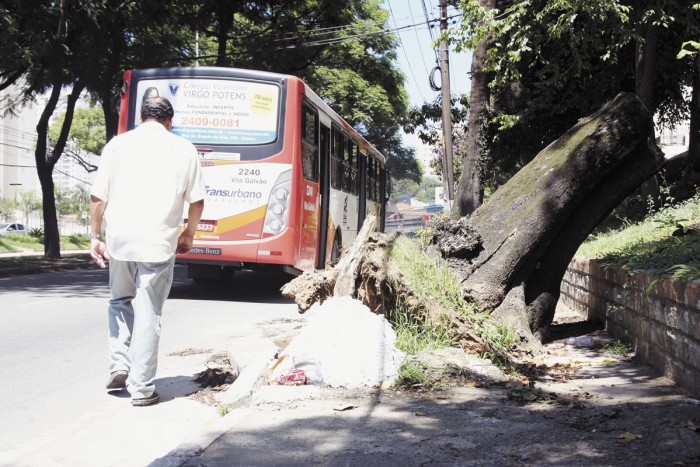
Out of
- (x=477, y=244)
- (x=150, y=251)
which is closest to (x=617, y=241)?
(x=477, y=244)

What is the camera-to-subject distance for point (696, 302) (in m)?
4.46

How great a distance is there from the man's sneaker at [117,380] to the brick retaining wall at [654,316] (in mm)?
3775

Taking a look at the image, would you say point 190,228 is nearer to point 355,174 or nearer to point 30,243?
point 355,174

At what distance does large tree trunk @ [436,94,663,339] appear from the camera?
6.72 meters

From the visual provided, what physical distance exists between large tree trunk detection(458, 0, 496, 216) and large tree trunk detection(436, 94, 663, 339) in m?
7.24

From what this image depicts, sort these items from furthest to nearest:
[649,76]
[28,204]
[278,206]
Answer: [28,204] → [649,76] → [278,206]

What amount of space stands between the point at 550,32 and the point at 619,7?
48.1 inches

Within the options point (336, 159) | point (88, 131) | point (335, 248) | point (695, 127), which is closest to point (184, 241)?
point (336, 159)

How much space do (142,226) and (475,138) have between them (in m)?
11.1

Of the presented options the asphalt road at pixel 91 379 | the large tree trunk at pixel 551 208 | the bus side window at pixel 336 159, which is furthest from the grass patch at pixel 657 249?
the bus side window at pixel 336 159

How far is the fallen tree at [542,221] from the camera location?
667 centimetres

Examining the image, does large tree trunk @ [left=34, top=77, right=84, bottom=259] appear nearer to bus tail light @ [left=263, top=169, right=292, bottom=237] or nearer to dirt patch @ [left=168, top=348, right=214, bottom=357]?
bus tail light @ [left=263, top=169, right=292, bottom=237]

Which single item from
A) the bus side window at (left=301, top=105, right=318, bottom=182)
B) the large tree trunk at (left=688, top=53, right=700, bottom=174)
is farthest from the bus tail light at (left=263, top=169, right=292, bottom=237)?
the large tree trunk at (left=688, top=53, right=700, bottom=174)

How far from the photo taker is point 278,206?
1101 cm
